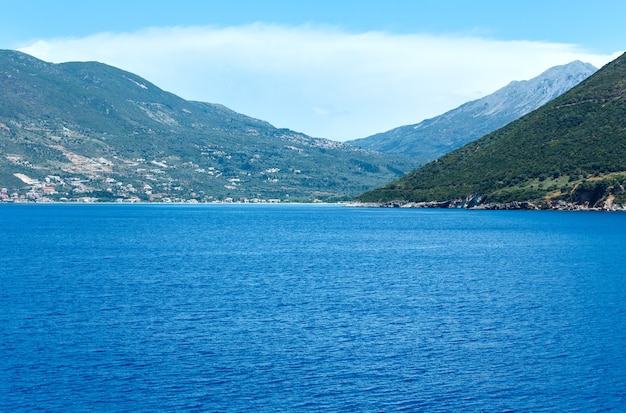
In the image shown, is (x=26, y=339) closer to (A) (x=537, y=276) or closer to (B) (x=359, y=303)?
(B) (x=359, y=303)

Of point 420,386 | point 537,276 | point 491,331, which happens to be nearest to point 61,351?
point 420,386

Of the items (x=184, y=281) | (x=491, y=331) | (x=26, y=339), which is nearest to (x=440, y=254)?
(x=184, y=281)

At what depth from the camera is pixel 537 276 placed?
82.8 metres

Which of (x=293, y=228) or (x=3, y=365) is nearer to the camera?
(x=3, y=365)

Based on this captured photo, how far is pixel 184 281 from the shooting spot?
7738 centimetres

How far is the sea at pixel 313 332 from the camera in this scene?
38.6 metres

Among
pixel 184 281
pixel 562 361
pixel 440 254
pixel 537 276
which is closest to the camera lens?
pixel 562 361

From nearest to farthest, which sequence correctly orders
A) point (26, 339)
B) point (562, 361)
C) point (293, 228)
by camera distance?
point (562, 361) → point (26, 339) → point (293, 228)

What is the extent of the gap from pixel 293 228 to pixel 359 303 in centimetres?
10939

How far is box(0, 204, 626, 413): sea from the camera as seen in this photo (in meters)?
38.6

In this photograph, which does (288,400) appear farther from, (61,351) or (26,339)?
(26,339)

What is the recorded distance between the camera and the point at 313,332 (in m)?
52.0

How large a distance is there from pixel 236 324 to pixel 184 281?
78.7 ft

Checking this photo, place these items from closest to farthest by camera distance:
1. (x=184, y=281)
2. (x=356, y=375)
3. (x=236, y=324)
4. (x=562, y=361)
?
(x=356, y=375)
(x=562, y=361)
(x=236, y=324)
(x=184, y=281)
